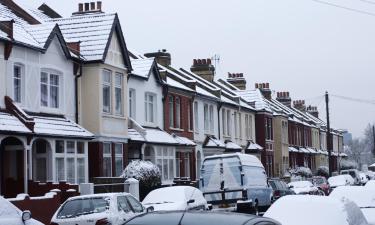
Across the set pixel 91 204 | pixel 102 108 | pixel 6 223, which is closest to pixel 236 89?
pixel 102 108

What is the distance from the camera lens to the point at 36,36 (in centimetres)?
2720

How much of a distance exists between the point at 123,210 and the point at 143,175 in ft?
40.1

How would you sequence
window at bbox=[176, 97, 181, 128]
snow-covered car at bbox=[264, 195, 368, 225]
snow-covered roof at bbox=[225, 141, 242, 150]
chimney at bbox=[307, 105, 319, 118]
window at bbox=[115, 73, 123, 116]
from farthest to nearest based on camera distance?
1. chimney at bbox=[307, 105, 319, 118]
2. snow-covered roof at bbox=[225, 141, 242, 150]
3. window at bbox=[176, 97, 181, 128]
4. window at bbox=[115, 73, 123, 116]
5. snow-covered car at bbox=[264, 195, 368, 225]

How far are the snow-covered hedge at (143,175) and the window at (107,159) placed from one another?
96 centimetres

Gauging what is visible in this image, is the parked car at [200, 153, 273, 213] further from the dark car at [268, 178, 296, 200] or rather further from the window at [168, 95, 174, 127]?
the window at [168, 95, 174, 127]

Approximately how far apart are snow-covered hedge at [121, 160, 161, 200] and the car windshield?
12224mm

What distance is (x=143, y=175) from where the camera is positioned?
2900 cm

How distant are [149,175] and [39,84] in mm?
6398

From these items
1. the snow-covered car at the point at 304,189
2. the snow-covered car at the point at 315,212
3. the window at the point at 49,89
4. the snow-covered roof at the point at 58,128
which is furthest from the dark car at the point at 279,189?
the snow-covered car at the point at 315,212

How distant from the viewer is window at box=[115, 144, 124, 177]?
30938 mm

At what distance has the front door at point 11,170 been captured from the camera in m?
24.7

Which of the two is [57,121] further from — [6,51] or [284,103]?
[284,103]

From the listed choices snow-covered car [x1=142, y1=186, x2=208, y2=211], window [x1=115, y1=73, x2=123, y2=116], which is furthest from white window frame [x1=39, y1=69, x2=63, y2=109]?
snow-covered car [x1=142, y1=186, x2=208, y2=211]

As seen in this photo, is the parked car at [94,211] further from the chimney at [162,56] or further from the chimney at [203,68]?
the chimney at [203,68]
